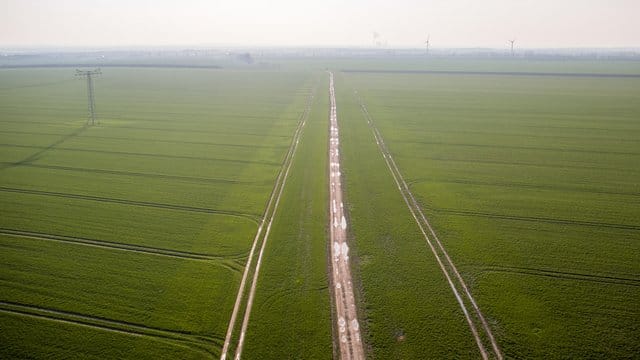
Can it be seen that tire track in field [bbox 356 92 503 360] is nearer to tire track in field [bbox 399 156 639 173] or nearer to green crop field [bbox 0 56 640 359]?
green crop field [bbox 0 56 640 359]

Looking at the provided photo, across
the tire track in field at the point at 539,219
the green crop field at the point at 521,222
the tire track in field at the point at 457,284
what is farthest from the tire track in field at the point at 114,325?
the tire track in field at the point at 539,219

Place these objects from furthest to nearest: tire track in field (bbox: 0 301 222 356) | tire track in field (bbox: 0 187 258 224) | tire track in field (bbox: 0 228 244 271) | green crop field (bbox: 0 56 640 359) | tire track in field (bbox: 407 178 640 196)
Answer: tire track in field (bbox: 407 178 640 196), tire track in field (bbox: 0 187 258 224), tire track in field (bbox: 0 228 244 271), green crop field (bbox: 0 56 640 359), tire track in field (bbox: 0 301 222 356)

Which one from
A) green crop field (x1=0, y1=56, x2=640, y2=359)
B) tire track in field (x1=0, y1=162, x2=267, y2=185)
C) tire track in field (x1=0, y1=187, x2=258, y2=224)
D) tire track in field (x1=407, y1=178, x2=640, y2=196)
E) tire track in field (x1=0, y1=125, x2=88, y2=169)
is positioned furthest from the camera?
tire track in field (x1=0, y1=125, x2=88, y2=169)

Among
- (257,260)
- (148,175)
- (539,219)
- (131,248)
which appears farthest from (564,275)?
(148,175)

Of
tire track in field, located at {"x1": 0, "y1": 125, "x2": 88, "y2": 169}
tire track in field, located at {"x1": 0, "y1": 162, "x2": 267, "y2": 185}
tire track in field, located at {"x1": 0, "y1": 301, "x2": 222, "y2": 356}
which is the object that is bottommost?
tire track in field, located at {"x1": 0, "y1": 301, "x2": 222, "y2": 356}

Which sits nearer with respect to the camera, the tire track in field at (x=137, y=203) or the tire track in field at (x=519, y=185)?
the tire track in field at (x=137, y=203)

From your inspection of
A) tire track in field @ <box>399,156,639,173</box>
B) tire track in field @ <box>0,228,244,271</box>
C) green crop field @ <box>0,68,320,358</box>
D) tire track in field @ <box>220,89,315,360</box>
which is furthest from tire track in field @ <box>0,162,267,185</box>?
tire track in field @ <box>399,156,639,173</box>

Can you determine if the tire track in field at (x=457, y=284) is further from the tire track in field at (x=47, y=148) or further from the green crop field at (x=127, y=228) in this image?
the tire track in field at (x=47, y=148)
